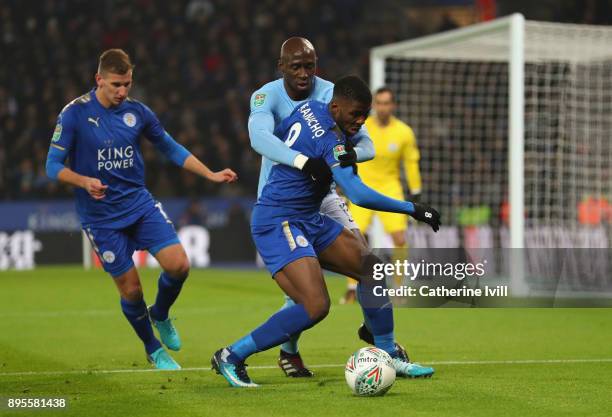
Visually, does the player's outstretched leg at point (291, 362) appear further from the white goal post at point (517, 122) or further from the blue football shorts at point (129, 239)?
the white goal post at point (517, 122)

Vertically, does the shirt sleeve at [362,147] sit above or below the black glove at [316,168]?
above

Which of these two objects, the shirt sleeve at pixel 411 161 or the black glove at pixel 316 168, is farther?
the shirt sleeve at pixel 411 161

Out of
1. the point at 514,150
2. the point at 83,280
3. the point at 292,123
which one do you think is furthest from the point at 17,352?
the point at 83,280

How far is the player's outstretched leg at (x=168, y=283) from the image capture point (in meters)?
7.74

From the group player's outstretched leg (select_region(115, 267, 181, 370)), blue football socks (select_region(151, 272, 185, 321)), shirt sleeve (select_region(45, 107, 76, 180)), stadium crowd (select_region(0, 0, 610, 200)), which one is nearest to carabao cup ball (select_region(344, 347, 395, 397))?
player's outstretched leg (select_region(115, 267, 181, 370))

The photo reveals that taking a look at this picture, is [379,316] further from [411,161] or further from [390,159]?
[411,161]

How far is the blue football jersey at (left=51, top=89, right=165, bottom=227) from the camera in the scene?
24.9 feet

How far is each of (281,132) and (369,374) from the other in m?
1.59

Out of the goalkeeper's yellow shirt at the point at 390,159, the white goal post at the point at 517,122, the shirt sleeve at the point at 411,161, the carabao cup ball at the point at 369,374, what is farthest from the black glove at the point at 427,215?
the white goal post at the point at 517,122

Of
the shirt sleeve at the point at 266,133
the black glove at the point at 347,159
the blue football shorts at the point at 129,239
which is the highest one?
the shirt sleeve at the point at 266,133

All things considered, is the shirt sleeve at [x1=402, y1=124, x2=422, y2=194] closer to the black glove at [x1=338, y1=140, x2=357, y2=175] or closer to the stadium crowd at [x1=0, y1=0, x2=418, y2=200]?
the black glove at [x1=338, y1=140, x2=357, y2=175]

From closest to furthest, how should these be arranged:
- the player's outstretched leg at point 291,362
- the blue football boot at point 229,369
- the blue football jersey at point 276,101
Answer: the blue football boot at point 229,369 → the blue football jersey at point 276,101 → the player's outstretched leg at point 291,362

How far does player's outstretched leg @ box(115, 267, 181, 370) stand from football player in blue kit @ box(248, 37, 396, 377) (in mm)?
867

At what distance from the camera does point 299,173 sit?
6691 mm
